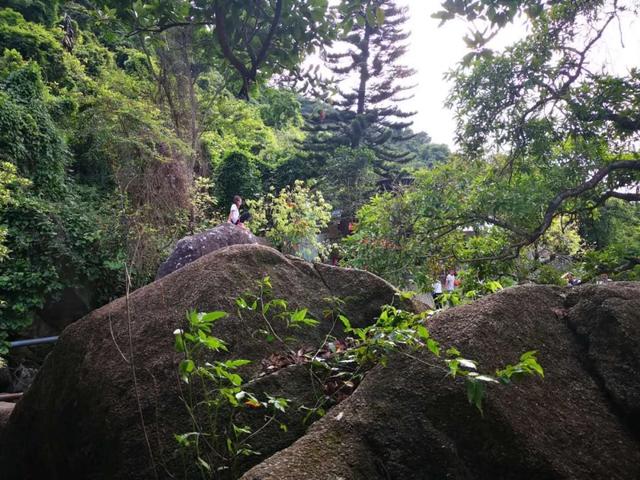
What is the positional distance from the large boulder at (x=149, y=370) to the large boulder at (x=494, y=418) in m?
0.51

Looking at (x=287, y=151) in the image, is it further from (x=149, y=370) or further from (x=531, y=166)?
(x=149, y=370)

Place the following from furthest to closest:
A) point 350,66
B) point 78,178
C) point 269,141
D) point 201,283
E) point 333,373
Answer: point 269,141
point 350,66
point 78,178
point 201,283
point 333,373

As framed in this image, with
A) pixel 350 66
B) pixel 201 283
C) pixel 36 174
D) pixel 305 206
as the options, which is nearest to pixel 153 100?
pixel 36 174

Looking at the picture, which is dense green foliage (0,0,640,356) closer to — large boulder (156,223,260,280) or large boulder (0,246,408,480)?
large boulder (0,246,408,480)

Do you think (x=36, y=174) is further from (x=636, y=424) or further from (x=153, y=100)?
(x=636, y=424)

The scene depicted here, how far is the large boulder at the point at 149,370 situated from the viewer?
223cm

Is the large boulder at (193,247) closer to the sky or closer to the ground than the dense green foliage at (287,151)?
closer to the ground

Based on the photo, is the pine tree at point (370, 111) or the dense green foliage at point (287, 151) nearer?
the dense green foliage at point (287, 151)

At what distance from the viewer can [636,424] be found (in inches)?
68.8

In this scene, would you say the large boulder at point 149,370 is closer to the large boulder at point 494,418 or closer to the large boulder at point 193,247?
the large boulder at point 494,418

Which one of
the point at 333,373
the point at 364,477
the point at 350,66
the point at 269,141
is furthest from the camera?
the point at 269,141

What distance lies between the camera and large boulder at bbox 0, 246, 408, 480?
2.23m

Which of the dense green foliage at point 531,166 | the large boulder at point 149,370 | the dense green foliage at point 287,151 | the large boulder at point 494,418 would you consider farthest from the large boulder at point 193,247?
the large boulder at point 494,418

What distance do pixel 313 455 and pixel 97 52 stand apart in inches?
721
